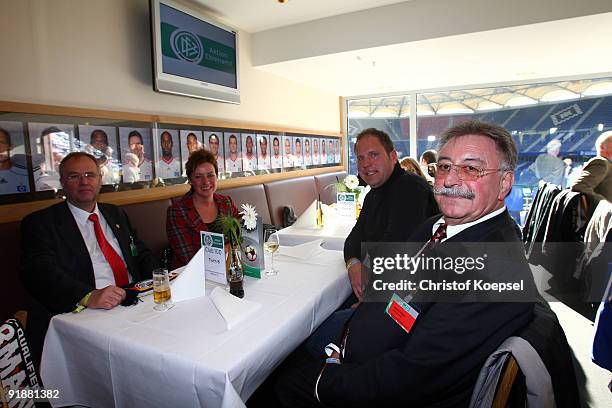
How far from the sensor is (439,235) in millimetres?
1293

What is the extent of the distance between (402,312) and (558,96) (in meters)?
5.79

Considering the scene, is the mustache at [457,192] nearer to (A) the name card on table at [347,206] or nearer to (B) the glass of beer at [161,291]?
(B) the glass of beer at [161,291]

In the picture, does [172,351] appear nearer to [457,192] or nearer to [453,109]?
[457,192]

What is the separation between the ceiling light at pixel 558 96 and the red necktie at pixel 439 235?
5383mm

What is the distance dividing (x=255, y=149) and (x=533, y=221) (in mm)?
3253

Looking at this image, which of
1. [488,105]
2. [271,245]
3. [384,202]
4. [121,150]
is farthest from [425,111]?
[271,245]

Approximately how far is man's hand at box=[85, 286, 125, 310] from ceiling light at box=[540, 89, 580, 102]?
20.6 feet

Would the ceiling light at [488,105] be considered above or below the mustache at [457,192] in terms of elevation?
above

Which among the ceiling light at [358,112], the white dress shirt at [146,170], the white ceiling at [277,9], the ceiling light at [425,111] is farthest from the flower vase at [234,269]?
the ceiling light at [358,112]

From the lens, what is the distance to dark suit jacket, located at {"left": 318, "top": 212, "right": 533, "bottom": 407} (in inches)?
36.5

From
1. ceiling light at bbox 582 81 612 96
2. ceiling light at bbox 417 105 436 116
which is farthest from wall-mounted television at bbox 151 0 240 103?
ceiling light at bbox 582 81 612 96

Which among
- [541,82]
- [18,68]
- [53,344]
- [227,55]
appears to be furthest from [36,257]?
[541,82]

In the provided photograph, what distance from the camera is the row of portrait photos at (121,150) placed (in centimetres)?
203

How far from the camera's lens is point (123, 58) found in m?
2.63
